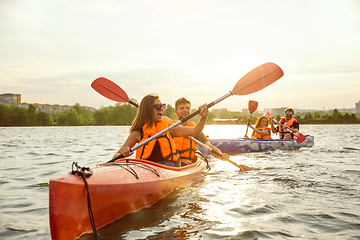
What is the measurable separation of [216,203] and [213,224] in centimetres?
94

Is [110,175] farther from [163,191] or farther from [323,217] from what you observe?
[323,217]

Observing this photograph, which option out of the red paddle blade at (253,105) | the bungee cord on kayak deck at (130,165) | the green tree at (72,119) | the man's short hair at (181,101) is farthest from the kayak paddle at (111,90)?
the green tree at (72,119)

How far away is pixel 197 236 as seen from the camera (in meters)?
3.13

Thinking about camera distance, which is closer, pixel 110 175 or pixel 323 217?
pixel 110 175

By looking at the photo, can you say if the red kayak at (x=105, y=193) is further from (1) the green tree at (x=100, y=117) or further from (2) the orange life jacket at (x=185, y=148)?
(1) the green tree at (x=100, y=117)

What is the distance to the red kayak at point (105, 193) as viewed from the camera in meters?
2.72

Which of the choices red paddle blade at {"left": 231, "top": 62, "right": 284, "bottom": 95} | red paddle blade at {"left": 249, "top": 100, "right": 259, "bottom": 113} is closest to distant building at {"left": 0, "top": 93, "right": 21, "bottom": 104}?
red paddle blade at {"left": 249, "top": 100, "right": 259, "bottom": 113}

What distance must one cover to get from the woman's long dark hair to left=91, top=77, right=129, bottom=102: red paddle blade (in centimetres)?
214

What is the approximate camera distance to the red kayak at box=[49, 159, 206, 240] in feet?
8.93

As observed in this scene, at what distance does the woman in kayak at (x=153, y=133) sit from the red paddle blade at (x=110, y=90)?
2.05 metres

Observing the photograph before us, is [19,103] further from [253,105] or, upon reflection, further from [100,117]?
[253,105]

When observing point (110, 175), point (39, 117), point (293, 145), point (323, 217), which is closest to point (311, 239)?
point (323, 217)

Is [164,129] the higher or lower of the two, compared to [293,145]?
higher

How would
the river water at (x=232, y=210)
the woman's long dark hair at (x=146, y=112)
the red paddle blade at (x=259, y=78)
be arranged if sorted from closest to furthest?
the river water at (x=232, y=210), the woman's long dark hair at (x=146, y=112), the red paddle blade at (x=259, y=78)
